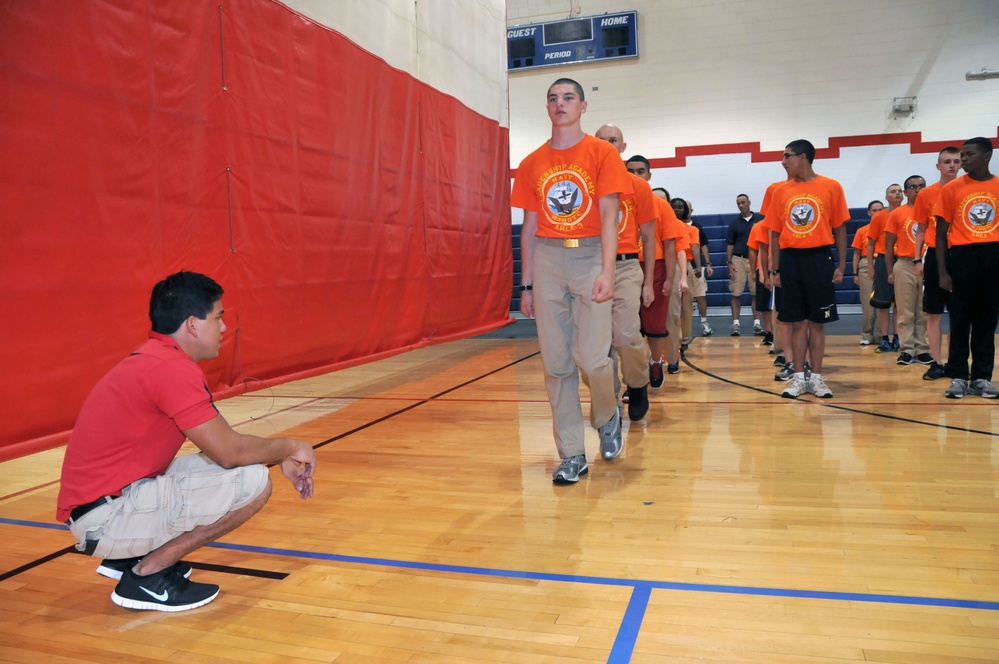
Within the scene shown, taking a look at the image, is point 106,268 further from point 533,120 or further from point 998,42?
point 998,42

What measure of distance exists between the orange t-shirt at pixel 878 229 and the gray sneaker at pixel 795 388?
9.14ft

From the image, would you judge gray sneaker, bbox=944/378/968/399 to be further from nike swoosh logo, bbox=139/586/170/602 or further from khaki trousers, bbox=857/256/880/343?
nike swoosh logo, bbox=139/586/170/602

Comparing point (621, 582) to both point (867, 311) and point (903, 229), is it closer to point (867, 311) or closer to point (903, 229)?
point (903, 229)

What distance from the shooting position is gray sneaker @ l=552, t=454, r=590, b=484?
10.3 feet

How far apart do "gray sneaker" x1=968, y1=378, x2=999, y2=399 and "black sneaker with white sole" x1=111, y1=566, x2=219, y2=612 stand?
→ 441 cm

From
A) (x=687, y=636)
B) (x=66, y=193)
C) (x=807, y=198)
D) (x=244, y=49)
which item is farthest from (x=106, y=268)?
(x=807, y=198)

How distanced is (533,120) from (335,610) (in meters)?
11.5

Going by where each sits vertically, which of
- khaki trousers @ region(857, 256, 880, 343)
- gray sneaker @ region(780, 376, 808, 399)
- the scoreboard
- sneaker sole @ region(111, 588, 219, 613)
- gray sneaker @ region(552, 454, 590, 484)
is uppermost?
the scoreboard

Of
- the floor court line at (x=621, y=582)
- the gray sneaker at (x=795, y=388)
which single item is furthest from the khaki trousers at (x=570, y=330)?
the gray sneaker at (x=795, y=388)

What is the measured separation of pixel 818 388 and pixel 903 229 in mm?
2377

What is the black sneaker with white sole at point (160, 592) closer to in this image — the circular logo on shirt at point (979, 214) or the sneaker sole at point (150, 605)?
the sneaker sole at point (150, 605)

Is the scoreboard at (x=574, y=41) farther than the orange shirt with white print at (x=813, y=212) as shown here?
Yes

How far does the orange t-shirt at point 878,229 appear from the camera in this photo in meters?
7.04

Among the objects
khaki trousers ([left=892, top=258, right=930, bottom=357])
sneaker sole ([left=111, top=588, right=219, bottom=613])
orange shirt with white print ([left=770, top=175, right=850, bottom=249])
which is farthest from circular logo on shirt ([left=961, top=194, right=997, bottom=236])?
sneaker sole ([left=111, top=588, right=219, bottom=613])
